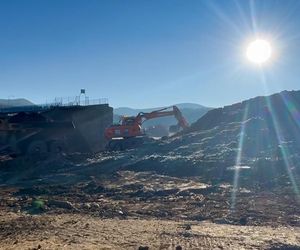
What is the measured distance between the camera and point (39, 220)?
36.8 ft

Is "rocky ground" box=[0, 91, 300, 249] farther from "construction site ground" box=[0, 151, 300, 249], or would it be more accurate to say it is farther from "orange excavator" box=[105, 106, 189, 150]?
"orange excavator" box=[105, 106, 189, 150]

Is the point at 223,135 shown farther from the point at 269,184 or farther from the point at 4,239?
the point at 4,239

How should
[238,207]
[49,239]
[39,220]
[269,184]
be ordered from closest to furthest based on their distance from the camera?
1. [49,239]
2. [39,220]
3. [238,207]
4. [269,184]

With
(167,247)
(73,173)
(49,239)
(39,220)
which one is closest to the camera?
(167,247)

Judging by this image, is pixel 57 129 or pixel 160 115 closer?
pixel 57 129

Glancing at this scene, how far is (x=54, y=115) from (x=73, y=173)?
51.5 ft

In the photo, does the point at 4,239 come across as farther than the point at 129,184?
No

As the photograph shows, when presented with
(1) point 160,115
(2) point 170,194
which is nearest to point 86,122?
(1) point 160,115

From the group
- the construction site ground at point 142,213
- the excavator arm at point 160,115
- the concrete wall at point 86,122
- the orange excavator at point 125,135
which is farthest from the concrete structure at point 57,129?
the construction site ground at point 142,213

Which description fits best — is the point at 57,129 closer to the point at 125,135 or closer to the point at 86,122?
the point at 86,122

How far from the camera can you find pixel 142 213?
1244 centimetres

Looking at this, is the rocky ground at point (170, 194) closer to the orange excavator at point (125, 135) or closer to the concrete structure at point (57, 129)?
the orange excavator at point (125, 135)

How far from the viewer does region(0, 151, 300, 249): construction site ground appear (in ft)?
29.6

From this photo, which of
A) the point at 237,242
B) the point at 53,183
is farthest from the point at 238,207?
the point at 53,183
